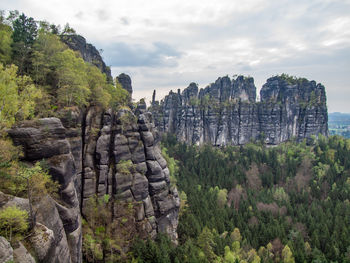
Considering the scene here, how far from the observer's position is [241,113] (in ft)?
398

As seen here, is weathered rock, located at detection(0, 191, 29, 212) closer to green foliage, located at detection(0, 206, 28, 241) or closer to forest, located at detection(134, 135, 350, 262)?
green foliage, located at detection(0, 206, 28, 241)

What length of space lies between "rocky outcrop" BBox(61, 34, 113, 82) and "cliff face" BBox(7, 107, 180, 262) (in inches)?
944

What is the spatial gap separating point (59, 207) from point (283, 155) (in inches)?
3723

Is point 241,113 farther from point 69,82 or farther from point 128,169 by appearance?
point 69,82

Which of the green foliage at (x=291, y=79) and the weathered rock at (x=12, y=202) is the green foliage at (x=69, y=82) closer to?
the weathered rock at (x=12, y=202)

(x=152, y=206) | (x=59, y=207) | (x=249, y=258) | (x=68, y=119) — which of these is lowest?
(x=249, y=258)

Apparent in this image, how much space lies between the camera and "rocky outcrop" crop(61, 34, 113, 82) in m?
49.0

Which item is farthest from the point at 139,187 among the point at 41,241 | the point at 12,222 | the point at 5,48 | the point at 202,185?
the point at 202,185

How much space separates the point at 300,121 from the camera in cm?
12175

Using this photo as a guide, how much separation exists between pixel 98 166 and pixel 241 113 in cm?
10175

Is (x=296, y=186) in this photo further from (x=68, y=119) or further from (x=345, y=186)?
(x=68, y=119)

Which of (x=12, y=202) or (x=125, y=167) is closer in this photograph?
(x=12, y=202)

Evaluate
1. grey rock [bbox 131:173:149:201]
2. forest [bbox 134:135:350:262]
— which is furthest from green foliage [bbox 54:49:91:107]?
forest [bbox 134:135:350:262]

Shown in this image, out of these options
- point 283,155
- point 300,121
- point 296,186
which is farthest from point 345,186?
point 300,121
